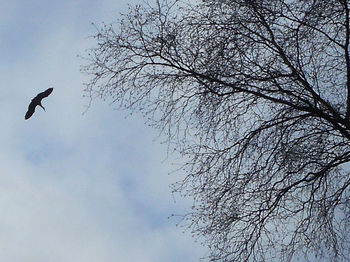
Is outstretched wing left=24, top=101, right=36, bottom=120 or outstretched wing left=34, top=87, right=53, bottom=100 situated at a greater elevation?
outstretched wing left=34, top=87, right=53, bottom=100

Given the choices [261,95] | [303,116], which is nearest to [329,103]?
[303,116]

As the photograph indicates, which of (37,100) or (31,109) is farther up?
(37,100)

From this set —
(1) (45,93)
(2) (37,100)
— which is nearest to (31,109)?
(2) (37,100)

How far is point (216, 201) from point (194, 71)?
1416 mm

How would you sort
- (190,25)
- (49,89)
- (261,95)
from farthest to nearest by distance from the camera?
(49,89) → (190,25) → (261,95)

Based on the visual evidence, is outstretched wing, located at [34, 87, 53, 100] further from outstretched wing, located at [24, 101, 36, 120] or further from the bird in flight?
outstretched wing, located at [24, 101, 36, 120]

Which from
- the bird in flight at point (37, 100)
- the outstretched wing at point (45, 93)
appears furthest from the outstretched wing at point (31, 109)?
the outstretched wing at point (45, 93)

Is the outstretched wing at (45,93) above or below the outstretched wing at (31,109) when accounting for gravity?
above

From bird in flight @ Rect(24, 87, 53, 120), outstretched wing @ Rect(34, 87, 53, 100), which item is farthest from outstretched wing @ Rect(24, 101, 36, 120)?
outstretched wing @ Rect(34, 87, 53, 100)

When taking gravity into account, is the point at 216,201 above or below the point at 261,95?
below

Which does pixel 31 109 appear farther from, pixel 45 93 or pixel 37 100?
pixel 45 93

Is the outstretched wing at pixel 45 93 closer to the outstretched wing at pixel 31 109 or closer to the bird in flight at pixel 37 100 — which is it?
the bird in flight at pixel 37 100

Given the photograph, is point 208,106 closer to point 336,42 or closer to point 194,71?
point 194,71

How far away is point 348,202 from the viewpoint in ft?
21.5
